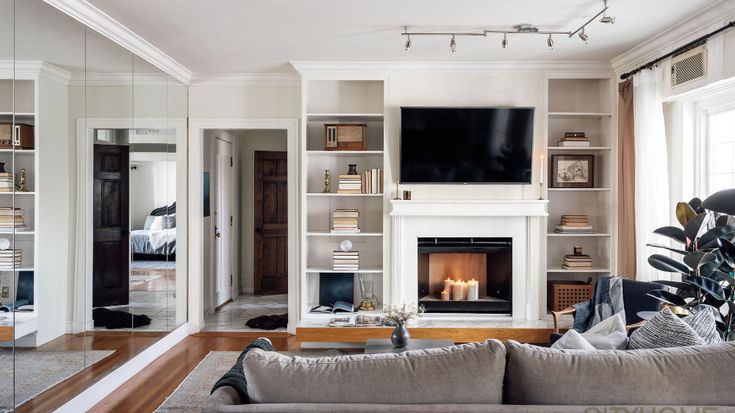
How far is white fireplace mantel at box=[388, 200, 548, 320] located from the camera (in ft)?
16.6

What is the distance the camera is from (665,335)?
84.0 inches

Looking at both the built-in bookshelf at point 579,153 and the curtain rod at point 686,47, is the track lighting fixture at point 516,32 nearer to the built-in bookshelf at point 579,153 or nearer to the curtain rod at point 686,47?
the curtain rod at point 686,47

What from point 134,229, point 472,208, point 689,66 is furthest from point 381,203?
point 689,66

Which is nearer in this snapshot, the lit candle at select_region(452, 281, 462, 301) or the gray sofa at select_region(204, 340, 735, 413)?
the gray sofa at select_region(204, 340, 735, 413)

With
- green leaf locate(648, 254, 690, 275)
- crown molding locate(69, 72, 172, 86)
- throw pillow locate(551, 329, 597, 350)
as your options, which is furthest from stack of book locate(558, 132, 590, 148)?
crown molding locate(69, 72, 172, 86)

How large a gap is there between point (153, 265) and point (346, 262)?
168cm

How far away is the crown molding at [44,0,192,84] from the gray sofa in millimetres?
2635

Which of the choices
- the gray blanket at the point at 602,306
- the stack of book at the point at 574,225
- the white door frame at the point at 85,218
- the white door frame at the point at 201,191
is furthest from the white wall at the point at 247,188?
the gray blanket at the point at 602,306

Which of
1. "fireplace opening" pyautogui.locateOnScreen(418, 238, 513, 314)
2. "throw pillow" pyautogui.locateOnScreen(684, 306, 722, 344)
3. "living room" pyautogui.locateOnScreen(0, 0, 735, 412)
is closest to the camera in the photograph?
"living room" pyautogui.locateOnScreen(0, 0, 735, 412)

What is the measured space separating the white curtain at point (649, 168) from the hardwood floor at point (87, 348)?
3.99 metres

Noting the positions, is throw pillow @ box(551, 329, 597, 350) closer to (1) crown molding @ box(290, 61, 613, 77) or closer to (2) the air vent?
(2) the air vent

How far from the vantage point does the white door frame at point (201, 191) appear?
546 centimetres

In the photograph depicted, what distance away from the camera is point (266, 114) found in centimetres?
548

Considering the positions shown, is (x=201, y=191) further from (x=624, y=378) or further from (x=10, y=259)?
(x=624, y=378)
